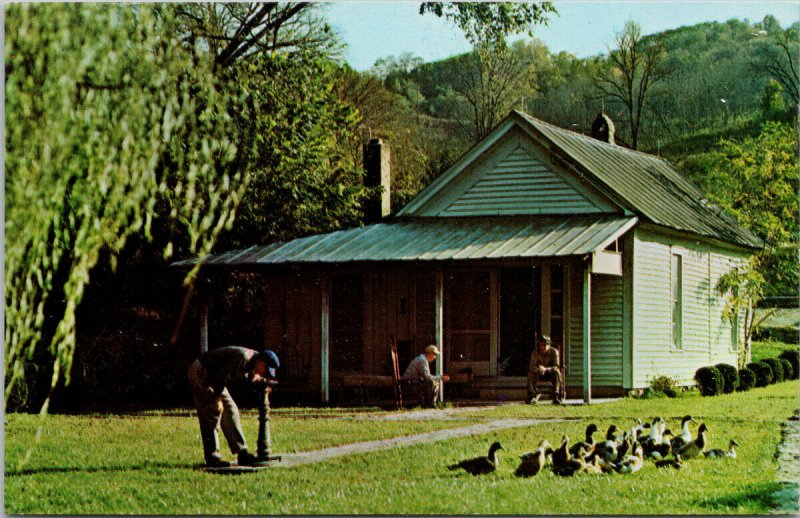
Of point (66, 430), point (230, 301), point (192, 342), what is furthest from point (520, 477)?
point (230, 301)

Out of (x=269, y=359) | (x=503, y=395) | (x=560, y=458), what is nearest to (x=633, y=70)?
(x=503, y=395)

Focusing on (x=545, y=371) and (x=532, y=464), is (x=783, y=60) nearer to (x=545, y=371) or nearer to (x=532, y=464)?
(x=545, y=371)

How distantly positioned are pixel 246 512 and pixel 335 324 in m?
12.0

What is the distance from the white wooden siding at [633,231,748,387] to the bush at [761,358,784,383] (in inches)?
40.1

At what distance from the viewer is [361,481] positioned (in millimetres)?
11414

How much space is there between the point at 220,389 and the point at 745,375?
10967 mm

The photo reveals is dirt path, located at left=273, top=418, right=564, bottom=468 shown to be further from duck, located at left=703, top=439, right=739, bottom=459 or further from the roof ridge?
the roof ridge

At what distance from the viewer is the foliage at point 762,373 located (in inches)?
768

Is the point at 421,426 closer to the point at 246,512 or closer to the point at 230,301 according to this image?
the point at 246,512

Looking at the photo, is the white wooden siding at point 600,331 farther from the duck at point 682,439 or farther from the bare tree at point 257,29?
the duck at point 682,439

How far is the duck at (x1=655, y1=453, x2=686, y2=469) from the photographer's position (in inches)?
477

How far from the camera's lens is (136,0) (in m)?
10.8

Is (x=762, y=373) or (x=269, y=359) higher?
(x=269, y=359)

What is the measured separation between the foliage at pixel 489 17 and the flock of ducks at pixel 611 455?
6.63 metres
